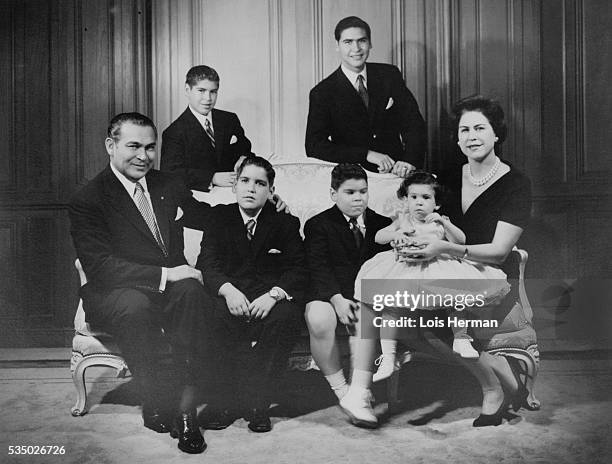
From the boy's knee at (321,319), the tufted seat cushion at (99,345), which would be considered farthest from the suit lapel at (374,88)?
the tufted seat cushion at (99,345)

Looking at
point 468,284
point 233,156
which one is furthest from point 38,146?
point 468,284

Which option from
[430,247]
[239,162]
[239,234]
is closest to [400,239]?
[430,247]

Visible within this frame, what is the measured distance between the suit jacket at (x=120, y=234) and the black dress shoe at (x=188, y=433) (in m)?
0.47

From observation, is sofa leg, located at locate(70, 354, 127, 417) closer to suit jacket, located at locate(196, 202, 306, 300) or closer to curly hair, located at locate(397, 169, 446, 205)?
suit jacket, located at locate(196, 202, 306, 300)

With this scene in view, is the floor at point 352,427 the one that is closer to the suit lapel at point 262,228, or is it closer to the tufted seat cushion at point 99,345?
the tufted seat cushion at point 99,345

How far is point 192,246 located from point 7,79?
1.06 meters

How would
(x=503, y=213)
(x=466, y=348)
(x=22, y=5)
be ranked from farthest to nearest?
1. (x=22, y=5)
2. (x=503, y=213)
3. (x=466, y=348)

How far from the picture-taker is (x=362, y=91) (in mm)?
2414

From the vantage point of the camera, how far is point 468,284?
2102 mm

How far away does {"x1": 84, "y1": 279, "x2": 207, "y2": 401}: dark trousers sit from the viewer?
2.05m

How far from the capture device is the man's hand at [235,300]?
2076 millimetres

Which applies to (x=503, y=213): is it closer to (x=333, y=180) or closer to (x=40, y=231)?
(x=333, y=180)

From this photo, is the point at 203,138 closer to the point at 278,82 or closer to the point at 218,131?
the point at 218,131

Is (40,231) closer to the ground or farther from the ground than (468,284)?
farther from the ground
